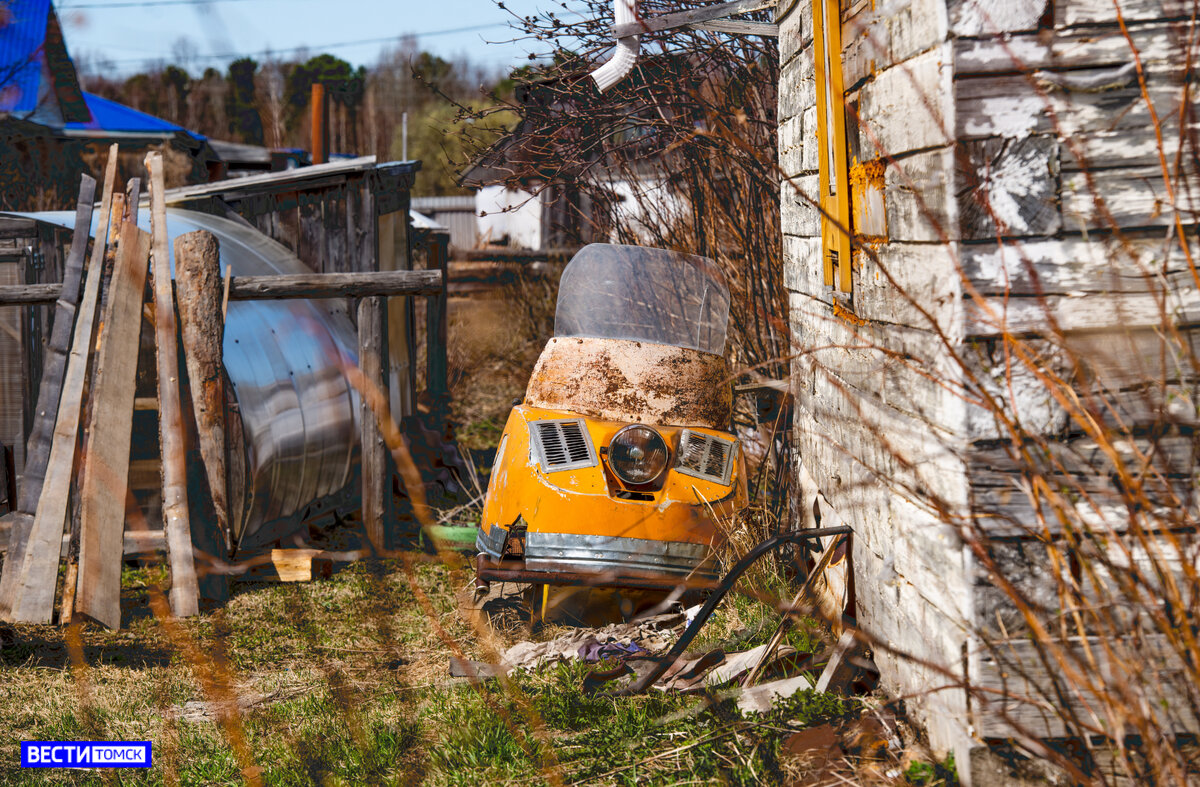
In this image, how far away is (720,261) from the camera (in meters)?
7.35

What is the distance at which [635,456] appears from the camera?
15.8 ft

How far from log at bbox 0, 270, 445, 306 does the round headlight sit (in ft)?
7.45

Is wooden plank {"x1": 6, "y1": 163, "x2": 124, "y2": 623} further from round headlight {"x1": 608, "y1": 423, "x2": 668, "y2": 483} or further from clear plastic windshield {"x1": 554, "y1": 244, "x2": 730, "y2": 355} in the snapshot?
round headlight {"x1": 608, "y1": 423, "x2": 668, "y2": 483}

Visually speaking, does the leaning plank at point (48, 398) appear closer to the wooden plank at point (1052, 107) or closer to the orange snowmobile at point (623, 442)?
the orange snowmobile at point (623, 442)

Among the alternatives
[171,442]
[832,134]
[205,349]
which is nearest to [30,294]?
[205,349]

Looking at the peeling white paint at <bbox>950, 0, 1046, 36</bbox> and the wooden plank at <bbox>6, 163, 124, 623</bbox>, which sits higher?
the peeling white paint at <bbox>950, 0, 1046, 36</bbox>

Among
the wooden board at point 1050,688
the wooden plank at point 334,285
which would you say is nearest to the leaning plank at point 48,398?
the wooden plank at point 334,285

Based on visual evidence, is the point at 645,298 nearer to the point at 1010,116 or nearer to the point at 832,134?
the point at 832,134

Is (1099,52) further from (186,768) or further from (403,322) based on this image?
(403,322)

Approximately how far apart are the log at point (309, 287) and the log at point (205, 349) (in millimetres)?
221

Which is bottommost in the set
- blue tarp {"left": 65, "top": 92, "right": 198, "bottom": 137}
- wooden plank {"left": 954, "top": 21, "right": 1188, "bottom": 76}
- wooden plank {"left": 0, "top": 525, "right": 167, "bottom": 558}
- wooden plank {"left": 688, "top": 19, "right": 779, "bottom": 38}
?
wooden plank {"left": 0, "top": 525, "right": 167, "bottom": 558}

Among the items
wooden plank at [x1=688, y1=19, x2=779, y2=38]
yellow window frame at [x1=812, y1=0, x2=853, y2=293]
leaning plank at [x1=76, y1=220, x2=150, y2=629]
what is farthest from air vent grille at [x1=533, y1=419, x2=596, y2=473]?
leaning plank at [x1=76, y1=220, x2=150, y2=629]

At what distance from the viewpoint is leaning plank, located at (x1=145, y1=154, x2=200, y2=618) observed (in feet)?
18.9

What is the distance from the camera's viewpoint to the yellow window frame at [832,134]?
3898 millimetres
